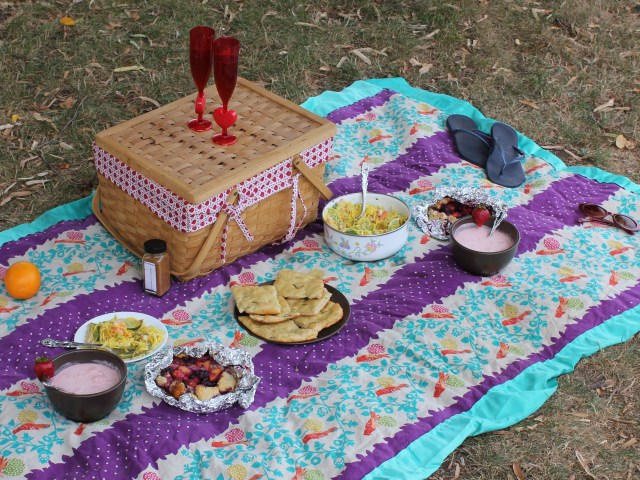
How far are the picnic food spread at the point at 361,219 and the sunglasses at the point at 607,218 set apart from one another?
0.85m

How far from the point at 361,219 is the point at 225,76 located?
81cm

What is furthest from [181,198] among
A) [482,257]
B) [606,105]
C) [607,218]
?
[606,105]

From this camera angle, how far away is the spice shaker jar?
10.6ft

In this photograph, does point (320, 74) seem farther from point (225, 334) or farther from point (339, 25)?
point (225, 334)

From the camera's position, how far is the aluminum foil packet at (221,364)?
111 inches

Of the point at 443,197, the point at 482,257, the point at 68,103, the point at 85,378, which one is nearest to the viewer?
the point at 85,378

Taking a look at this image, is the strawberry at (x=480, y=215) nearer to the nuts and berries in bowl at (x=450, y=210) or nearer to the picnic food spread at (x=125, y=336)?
the nuts and berries in bowl at (x=450, y=210)

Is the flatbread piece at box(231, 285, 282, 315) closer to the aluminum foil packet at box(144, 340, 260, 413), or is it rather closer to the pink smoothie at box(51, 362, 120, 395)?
the aluminum foil packet at box(144, 340, 260, 413)

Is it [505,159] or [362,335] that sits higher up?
[505,159]

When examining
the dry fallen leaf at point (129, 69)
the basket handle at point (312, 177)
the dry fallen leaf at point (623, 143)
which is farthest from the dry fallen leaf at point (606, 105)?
the dry fallen leaf at point (129, 69)

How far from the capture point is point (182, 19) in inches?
208

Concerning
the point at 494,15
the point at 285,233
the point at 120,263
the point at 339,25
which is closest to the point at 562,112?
the point at 494,15

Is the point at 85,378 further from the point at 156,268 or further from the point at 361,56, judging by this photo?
the point at 361,56

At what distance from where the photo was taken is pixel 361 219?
365 centimetres
